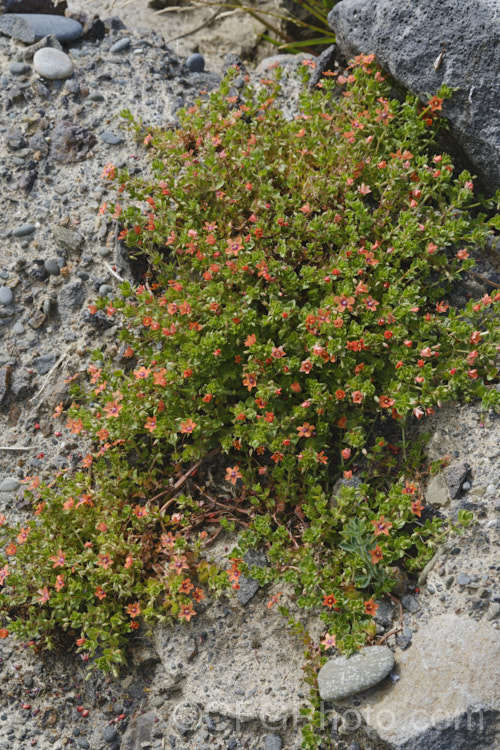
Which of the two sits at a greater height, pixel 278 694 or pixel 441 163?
pixel 441 163

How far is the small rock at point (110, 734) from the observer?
125 inches

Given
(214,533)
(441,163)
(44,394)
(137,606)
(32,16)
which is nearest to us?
(137,606)

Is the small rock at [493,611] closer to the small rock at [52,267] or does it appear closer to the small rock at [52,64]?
the small rock at [52,267]

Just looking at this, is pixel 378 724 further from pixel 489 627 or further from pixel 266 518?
pixel 266 518

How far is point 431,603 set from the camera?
2.97 m

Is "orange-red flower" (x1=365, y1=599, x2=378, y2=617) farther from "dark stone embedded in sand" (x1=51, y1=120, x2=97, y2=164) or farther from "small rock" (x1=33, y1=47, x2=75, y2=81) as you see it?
"small rock" (x1=33, y1=47, x2=75, y2=81)

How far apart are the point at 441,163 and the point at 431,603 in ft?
8.31

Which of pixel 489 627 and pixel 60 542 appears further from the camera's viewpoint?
pixel 60 542

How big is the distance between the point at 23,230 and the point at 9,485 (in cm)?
179

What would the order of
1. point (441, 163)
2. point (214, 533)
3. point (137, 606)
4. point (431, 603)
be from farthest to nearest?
point (441, 163), point (214, 533), point (137, 606), point (431, 603)

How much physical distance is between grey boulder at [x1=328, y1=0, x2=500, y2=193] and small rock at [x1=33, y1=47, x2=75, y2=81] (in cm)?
238

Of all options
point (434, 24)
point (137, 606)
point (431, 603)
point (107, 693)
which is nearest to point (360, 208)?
point (434, 24)

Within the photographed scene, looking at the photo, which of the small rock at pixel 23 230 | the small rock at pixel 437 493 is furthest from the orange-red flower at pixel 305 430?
the small rock at pixel 23 230

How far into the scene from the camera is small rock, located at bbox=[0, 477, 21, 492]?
3.81m
